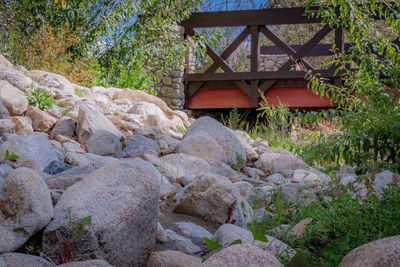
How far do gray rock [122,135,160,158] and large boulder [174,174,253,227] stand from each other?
5.26 feet

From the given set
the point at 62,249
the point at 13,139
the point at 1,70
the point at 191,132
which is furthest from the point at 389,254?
the point at 1,70

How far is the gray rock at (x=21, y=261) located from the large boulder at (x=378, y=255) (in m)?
1.16

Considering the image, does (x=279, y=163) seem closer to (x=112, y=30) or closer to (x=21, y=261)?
(x=21, y=261)

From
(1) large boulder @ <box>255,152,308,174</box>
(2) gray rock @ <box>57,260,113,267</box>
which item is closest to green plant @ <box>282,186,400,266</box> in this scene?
(2) gray rock @ <box>57,260,113,267</box>

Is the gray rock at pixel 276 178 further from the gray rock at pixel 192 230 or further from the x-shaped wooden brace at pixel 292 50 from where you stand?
the x-shaped wooden brace at pixel 292 50

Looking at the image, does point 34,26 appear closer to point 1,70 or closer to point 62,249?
point 1,70

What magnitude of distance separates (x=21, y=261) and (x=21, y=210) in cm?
22

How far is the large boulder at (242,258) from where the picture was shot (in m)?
1.66

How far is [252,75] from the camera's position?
10484 millimetres

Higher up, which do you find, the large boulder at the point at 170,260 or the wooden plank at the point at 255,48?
the wooden plank at the point at 255,48

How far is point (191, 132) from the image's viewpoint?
5.36 metres

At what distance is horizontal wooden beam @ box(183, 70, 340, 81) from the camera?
1020 cm

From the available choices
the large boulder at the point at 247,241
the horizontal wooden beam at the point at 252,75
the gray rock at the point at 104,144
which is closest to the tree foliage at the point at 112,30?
the horizontal wooden beam at the point at 252,75

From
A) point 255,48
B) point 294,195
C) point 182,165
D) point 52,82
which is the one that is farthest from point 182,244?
point 255,48
